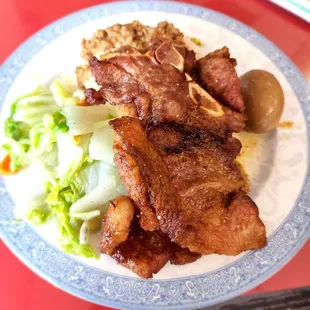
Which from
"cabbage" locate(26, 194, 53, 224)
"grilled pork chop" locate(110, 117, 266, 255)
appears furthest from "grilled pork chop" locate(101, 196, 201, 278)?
"cabbage" locate(26, 194, 53, 224)

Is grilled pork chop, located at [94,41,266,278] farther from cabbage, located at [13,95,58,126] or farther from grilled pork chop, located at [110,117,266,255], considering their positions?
cabbage, located at [13,95,58,126]

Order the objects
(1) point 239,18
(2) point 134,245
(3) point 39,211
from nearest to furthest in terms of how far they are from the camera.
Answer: (2) point 134,245 → (3) point 39,211 → (1) point 239,18

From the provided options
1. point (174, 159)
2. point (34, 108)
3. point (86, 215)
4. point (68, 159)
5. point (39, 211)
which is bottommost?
point (39, 211)

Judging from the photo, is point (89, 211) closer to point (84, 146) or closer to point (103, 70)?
point (84, 146)

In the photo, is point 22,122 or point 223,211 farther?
point 22,122

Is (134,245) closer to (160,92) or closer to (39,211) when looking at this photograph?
(39,211)

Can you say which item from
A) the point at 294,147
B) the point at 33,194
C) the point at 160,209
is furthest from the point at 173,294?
the point at 294,147

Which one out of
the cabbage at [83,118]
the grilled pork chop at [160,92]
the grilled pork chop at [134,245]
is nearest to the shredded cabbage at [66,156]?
the cabbage at [83,118]

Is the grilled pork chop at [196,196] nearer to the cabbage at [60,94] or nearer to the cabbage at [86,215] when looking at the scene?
the cabbage at [86,215]

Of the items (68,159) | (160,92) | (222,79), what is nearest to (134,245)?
(68,159)
